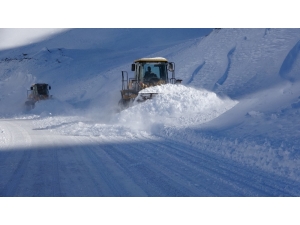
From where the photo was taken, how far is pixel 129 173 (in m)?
6.36

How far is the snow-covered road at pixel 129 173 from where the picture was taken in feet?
17.4

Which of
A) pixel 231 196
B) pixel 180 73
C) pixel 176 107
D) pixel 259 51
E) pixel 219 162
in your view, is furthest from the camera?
Answer: pixel 180 73

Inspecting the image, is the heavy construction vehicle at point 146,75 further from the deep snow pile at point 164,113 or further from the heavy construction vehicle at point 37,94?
the heavy construction vehicle at point 37,94

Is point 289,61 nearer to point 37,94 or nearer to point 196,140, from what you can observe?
point 196,140

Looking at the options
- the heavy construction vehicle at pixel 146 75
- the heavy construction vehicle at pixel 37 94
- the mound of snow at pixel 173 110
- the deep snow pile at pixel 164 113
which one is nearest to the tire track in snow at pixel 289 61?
the deep snow pile at pixel 164 113

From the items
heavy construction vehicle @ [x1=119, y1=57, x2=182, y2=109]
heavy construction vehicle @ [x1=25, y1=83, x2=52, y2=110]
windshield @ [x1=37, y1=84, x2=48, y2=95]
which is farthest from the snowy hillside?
windshield @ [x1=37, y1=84, x2=48, y2=95]

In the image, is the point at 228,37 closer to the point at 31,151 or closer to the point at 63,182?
the point at 31,151

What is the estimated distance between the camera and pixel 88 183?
5.75 meters

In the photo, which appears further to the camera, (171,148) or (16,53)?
(16,53)

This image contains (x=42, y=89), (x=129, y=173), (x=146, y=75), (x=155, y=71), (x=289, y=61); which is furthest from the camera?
(x=42, y=89)

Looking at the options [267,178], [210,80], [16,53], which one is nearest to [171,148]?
[267,178]

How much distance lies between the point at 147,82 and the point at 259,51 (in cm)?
1043

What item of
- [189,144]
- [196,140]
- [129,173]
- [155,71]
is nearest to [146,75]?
[155,71]

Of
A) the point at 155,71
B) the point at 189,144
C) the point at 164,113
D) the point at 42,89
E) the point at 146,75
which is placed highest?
the point at 155,71
